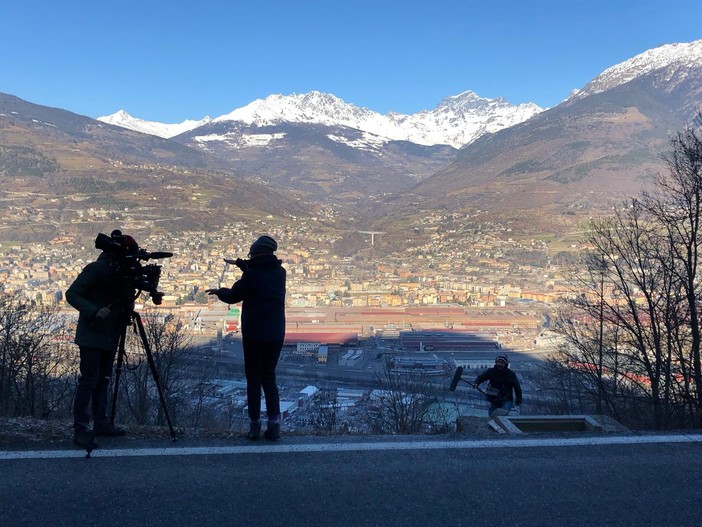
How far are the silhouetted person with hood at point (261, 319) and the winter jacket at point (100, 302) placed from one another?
0.67 metres

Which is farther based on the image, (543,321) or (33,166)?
(33,166)

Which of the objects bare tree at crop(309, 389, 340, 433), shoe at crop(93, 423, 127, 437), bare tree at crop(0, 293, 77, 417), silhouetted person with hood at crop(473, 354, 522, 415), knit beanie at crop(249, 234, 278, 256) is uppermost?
knit beanie at crop(249, 234, 278, 256)

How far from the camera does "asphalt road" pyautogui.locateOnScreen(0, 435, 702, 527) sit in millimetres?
3039

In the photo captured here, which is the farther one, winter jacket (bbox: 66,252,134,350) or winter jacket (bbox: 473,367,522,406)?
winter jacket (bbox: 473,367,522,406)

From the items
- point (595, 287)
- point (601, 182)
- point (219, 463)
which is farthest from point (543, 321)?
point (601, 182)

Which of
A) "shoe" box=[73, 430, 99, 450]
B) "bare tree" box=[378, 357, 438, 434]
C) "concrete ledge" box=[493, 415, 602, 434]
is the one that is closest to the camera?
"shoe" box=[73, 430, 99, 450]

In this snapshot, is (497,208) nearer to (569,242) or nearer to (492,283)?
(569,242)

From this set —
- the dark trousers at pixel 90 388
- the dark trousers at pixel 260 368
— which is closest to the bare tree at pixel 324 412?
the dark trousers at pixel 260 368

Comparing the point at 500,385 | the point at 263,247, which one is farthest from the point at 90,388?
the point at 500,385

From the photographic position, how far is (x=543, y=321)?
107 ft

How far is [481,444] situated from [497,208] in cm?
8376

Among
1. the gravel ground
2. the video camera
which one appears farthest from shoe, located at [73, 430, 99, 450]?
the video camera

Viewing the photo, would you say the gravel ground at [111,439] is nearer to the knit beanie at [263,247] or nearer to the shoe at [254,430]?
the shoe at [254,430]

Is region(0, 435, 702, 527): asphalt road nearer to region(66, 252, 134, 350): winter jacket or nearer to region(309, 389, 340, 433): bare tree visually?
region(66, 252, 134, 350): winter jacket
